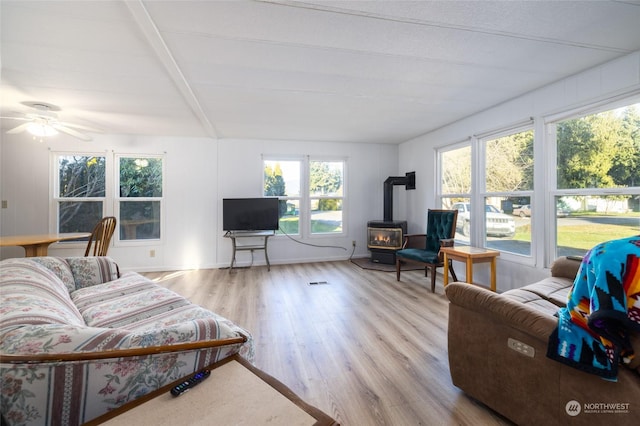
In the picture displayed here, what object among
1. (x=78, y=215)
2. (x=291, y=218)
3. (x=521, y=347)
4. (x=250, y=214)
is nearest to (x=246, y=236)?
(x=250, y=214)

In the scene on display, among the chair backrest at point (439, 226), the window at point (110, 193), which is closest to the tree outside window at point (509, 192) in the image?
the chair backrest at point (439, 226)

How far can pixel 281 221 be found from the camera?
5.32 metres

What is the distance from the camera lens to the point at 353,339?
237 centimetres

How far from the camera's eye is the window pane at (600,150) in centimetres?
237

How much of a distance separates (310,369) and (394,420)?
657 millimetres

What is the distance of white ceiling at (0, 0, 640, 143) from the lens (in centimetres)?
171

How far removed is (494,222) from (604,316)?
285 cm

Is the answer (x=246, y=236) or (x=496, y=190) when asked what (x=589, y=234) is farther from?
(x=246, y=236)

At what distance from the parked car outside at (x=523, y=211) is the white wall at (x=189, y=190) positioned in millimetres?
2780

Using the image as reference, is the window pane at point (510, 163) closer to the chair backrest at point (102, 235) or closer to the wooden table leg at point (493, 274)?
the wooden table leg at point (493, 274)

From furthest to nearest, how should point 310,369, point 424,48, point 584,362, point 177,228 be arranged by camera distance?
point 177,228 → point 424,48 → point 310,369 → point 584,362

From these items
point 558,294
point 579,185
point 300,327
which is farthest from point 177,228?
point 579,185

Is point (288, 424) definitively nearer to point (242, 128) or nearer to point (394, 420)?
point (394, 420)

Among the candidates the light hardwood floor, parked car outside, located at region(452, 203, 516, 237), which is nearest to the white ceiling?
parked car outside, located at region(452, 203, 516, 237)
